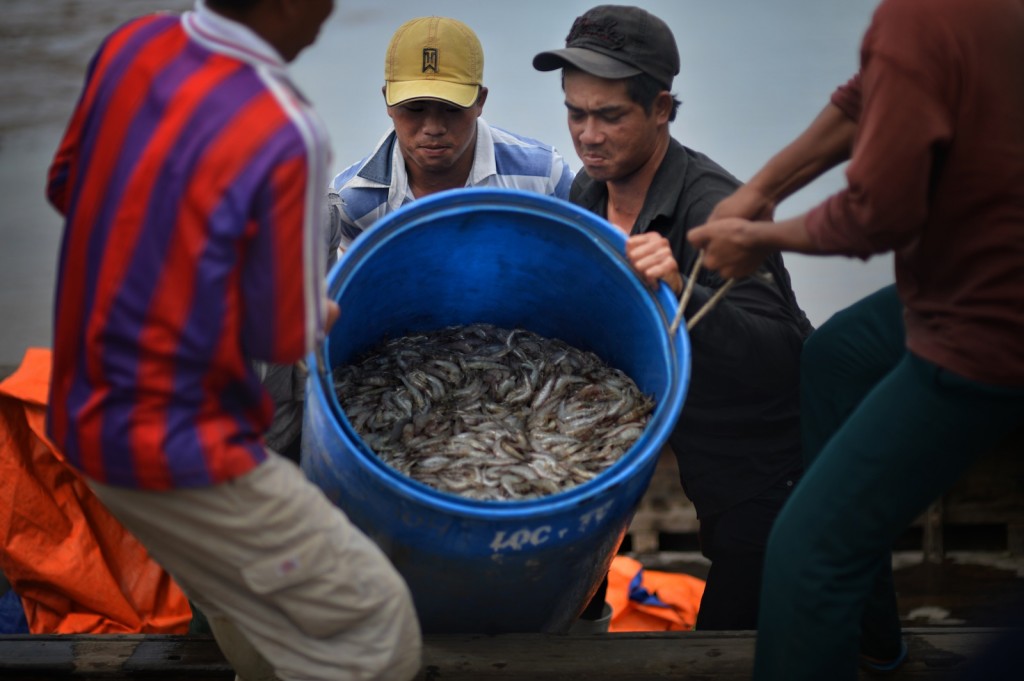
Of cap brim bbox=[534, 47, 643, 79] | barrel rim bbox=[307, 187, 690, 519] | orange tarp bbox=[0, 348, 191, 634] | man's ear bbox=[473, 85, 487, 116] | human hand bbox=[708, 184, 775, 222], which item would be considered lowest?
orange tarp bbox=[0, 348, 191, 634]

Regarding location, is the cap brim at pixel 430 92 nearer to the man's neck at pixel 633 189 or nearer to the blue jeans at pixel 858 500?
the man's neck at pixel 633 189

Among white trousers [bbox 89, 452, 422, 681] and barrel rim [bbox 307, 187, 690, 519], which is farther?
barrel rim [bbox 307, 187, 690, 519]

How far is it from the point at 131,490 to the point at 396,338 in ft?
5.26

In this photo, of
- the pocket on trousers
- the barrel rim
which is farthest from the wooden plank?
the pocket on trousers

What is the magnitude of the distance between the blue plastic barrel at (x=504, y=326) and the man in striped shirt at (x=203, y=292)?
1.12 ft

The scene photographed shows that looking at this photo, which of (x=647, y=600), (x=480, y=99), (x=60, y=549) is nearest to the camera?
(x=60, y=549)

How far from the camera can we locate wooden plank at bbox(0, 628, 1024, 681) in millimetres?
2871

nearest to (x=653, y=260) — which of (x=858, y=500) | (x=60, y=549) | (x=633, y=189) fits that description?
(x=633, y=189)

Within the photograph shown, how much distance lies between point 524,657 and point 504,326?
119 cm

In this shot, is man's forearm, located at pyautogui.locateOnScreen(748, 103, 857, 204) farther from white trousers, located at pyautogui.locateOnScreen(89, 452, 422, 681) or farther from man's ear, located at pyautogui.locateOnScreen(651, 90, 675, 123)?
white trousers, located at pyautogui.locateOnScreen(89, 452, 422, 681)

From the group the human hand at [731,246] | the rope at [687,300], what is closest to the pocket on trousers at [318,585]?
the rope at [687,300]

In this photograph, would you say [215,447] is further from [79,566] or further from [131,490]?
[79,566]

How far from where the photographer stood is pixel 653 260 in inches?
108

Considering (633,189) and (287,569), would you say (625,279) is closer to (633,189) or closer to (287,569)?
(633,189)
